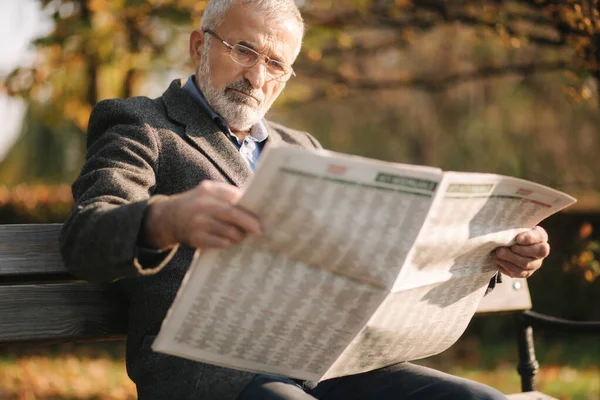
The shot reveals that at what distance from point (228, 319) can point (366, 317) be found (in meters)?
0.30

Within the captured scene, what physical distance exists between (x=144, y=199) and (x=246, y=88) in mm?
682

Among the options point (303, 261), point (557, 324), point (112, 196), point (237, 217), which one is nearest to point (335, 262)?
point (303, 261)

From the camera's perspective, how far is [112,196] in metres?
1.69

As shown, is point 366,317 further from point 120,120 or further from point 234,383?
point 120,120

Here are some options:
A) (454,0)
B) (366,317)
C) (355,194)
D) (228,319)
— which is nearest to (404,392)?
(366,317)

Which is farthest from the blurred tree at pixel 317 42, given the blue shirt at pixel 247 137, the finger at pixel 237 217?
the finger at pixel 237 217

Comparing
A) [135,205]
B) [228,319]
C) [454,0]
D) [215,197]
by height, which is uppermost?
[215,197]

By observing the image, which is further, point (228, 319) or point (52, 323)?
point (52, 323)

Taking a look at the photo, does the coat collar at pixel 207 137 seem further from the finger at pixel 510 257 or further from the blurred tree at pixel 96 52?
the blurred tree at pixel 96 52

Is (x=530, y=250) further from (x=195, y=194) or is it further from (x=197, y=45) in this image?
(x=197, y=45)

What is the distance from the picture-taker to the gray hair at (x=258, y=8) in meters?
2.22

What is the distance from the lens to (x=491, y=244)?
6.07ft

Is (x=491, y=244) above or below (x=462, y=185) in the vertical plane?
below

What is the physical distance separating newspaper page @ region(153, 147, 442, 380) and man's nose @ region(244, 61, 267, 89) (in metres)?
0.84
